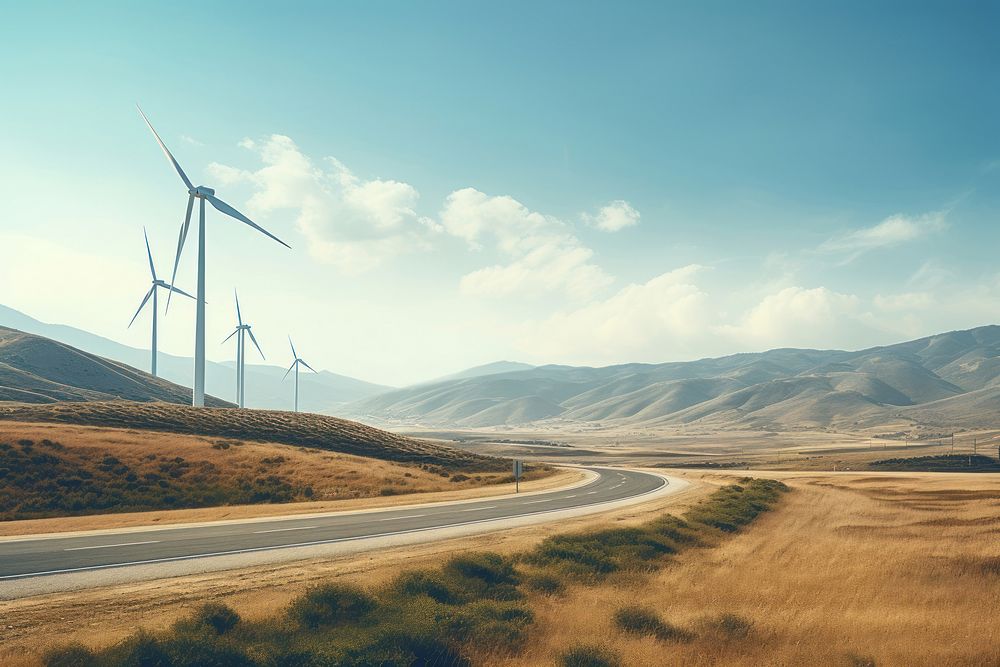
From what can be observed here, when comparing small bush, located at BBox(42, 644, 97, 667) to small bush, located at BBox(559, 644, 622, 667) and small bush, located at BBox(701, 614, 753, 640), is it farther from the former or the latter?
small bush, located at BBox(701, 614, 753, 640)

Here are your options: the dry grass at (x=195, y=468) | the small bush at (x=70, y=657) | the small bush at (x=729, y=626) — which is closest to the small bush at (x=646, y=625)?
the small bush at (x=729, y=626)

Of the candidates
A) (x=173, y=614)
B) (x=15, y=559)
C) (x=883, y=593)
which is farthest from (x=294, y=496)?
(x=883, y=593)

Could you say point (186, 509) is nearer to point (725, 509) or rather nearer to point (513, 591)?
point (513, 591)

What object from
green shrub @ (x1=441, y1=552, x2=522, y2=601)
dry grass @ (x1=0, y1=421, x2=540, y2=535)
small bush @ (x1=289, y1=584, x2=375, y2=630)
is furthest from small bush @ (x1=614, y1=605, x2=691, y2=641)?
dry grass @ (x1=0, y1=421, x2=540, y2=535)

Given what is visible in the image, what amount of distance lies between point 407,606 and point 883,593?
14764 millimetres

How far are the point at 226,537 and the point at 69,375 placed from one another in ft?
471

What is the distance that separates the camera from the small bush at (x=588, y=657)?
495 inches

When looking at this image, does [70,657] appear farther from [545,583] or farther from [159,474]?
[159,474]

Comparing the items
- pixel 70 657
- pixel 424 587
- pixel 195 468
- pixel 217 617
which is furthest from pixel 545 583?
pixel 195 468

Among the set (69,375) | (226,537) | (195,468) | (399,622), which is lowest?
(195,468)

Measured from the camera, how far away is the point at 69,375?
137 m

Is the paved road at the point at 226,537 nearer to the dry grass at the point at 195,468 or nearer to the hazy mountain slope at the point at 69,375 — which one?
the dry grass at the point at 195,468

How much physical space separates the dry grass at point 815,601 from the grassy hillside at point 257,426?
43891mm

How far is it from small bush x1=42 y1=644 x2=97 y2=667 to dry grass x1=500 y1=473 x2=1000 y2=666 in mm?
7752
